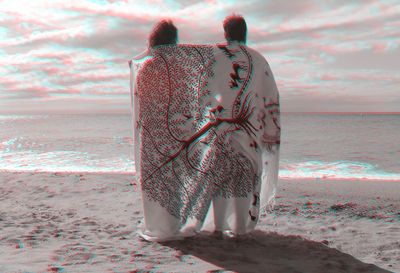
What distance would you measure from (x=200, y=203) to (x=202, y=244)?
32cm

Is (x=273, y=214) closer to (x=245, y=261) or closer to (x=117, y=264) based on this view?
(x=245, y=261)

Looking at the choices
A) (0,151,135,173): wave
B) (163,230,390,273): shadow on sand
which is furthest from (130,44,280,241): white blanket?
(0,151,135,173): wave

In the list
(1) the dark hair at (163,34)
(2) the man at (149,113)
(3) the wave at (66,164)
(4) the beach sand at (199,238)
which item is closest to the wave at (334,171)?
(4) the beach sand at (199,238)

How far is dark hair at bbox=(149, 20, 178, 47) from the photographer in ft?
10.5

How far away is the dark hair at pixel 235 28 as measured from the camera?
3184 millimetres

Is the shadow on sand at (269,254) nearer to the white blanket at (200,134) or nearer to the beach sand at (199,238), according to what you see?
the beach sand at (199,238)

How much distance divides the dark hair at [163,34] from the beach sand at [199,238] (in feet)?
5.28

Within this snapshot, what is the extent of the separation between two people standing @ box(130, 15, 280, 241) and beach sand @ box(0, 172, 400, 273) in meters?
0.23

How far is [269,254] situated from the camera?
2939 mm

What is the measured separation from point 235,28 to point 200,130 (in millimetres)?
861

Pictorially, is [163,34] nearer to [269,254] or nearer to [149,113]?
[149,113]

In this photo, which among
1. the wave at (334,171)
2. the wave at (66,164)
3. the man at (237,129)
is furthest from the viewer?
the wave at (66,164)

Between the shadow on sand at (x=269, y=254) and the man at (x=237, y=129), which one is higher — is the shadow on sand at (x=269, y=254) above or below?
below

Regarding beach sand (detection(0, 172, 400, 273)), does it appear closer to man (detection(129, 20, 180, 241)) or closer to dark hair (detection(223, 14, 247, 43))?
man (detection(129, 20, 180, 241))
